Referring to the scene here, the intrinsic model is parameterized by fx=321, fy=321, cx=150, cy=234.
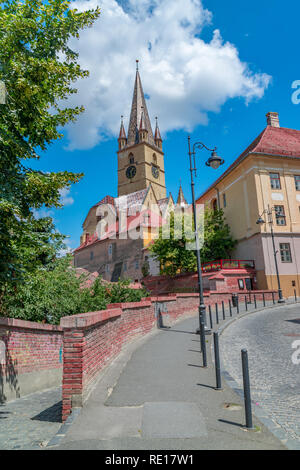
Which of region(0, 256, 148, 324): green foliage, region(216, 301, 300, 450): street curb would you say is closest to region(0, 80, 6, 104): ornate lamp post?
region(0, 256, 148, 324): green foliage

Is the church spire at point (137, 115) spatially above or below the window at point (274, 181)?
above

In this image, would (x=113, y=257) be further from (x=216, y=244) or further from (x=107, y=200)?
(x=216, y=244)

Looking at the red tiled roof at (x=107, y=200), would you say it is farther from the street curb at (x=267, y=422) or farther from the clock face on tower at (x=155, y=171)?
the street curb at (x=267, y=422)

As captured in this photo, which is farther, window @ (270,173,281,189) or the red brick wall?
window @ (270,173,281,189)

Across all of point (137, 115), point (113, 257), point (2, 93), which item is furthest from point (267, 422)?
point (137, 115)

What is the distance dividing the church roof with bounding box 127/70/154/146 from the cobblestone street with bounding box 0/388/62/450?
3263 inches

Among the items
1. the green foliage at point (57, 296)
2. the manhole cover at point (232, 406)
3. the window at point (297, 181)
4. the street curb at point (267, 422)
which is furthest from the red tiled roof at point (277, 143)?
the manhole cover at point (232, 406)

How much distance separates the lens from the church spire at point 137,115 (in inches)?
3401

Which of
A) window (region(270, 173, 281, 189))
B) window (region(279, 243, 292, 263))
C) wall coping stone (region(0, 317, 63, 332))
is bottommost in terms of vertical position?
wall coping stone (region(0, 317, 63, 332))

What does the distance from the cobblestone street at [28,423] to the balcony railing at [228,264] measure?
2421 centimetres

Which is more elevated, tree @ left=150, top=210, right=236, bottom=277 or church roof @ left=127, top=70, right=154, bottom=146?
church roof @ left=127, top=70, right=154, bottom=146

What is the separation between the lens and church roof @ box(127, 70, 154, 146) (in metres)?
86.4

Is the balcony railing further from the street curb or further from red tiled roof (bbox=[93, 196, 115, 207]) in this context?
red tiled roof (bbox=[93, 196, 115, 207])

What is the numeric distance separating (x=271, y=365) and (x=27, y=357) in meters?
6.26
